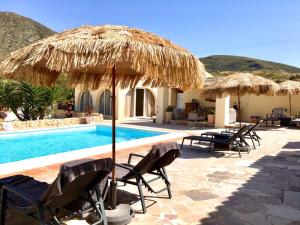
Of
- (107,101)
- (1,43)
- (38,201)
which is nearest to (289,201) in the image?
(38,201)

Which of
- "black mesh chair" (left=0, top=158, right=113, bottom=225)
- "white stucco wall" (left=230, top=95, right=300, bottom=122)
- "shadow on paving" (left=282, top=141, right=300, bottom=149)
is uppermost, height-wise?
"white stucco wall" (left=230, top=95, right=300, bottom=122)

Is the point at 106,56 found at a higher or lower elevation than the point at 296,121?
higher

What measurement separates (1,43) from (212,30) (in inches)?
2317

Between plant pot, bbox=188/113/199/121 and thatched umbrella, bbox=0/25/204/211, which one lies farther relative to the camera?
plant pot, bbox=188/113/199/121

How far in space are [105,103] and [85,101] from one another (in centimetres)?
240

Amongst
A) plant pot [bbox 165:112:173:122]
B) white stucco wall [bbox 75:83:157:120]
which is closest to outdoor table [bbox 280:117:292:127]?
plant pot [bbox 165:112:173:122]

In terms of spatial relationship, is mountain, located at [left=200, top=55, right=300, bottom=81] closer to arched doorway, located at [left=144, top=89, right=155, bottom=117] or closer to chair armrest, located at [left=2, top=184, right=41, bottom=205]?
arched doorway, located at [left=144, top=89, right=155, bottom=117]

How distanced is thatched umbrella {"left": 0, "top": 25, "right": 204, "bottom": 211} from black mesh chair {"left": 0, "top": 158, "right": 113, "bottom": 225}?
741 millimetres

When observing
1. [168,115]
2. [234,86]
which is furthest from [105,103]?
[234,86]

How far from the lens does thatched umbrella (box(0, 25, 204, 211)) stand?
3.81 meters

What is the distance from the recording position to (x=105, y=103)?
24.1 metres

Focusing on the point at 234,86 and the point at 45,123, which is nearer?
the point at 234,86

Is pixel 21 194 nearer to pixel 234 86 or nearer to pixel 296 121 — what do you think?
pixel 234 86

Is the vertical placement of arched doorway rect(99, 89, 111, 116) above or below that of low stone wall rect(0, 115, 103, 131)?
above
